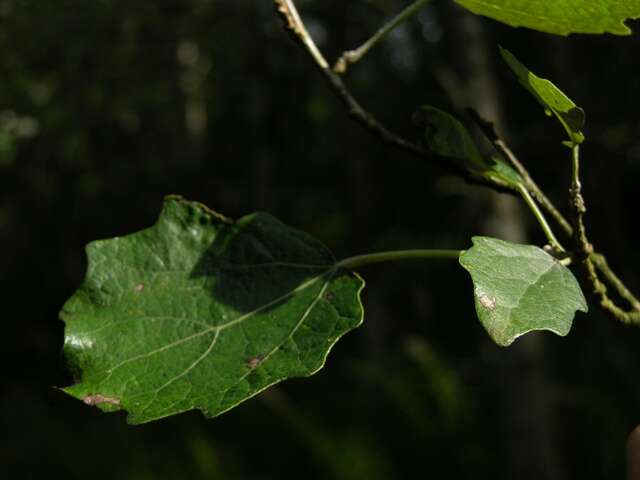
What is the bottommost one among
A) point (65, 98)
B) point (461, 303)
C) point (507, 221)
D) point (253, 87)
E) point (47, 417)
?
point (461, 303)

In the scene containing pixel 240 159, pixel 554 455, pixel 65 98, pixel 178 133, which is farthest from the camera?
pixel 178 133

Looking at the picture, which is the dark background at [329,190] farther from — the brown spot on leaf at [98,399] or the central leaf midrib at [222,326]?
the brown spot on leaf at [98,399]

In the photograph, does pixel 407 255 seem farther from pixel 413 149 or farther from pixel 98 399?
pixel 98 399

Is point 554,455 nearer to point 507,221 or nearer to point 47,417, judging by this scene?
point 507,221

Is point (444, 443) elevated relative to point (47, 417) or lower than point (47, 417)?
elevated

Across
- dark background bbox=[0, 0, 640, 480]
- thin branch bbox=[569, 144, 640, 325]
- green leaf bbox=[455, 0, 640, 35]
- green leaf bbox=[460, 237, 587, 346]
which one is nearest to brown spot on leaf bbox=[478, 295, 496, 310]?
green leaf bbox=[460, 237, 587, 346]

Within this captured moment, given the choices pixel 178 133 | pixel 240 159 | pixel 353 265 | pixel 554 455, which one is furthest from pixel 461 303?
pixel 353 265

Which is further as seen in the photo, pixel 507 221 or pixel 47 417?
pixel 47 417

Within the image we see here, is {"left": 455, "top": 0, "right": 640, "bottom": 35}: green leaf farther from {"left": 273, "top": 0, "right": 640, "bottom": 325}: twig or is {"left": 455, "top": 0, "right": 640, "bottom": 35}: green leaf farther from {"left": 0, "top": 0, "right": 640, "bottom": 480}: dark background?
{"left": 0, "top": 0, "right": 640, "bottom": 480}: dark background
